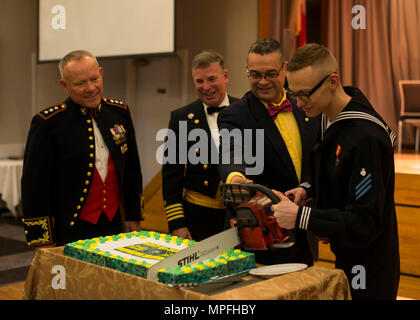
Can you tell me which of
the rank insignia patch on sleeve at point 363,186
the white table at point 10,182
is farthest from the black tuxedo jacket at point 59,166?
the white table at point 10,182

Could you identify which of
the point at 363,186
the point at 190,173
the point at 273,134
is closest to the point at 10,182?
the point at 190,173

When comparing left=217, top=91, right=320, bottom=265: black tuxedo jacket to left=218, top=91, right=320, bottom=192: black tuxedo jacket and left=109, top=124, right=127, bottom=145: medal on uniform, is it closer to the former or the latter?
left=218, top=91, right=320, bottom=192: black tuxedo jacket

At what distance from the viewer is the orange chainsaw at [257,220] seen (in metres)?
1.74

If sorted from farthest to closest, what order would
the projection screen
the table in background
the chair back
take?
the chair back < the projection screen < the table in background

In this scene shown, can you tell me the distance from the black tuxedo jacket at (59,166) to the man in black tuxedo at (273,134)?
73 cm

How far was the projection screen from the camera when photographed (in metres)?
5.95

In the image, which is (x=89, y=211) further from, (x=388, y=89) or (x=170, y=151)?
(x=388, y=89)

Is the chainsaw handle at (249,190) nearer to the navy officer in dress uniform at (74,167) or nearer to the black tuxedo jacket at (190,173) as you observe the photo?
the black tuxedo jacket at (190,173)

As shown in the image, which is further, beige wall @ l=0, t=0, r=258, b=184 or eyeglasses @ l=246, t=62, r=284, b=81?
beige wall @ l=0, t=0, r=258, b=184

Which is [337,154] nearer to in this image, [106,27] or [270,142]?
[270,142]

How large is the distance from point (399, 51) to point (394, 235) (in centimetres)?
669

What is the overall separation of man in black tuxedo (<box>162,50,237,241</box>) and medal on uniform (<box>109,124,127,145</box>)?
223 millimetres

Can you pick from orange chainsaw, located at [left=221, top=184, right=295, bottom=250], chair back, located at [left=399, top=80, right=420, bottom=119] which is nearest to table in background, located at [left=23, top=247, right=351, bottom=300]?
orange chainsaw, located at [left=221, top=184, right=295, bottom=250]

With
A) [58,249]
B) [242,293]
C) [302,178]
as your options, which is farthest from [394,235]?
[58,249]
